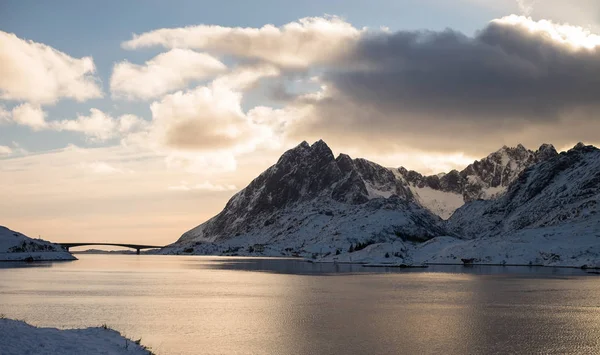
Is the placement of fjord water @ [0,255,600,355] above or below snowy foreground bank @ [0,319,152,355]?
below

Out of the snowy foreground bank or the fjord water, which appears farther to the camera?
the fjord water

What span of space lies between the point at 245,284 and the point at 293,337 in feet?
282

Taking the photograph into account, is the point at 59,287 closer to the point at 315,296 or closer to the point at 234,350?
the point at 315,296

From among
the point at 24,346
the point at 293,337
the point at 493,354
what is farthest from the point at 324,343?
the point at 24,346

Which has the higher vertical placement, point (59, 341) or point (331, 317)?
point (59, 341)

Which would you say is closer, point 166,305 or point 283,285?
point 166,305

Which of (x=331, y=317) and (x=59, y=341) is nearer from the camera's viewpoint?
(x=59, y=341)

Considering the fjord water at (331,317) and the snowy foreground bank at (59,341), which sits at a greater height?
the snowy foreground bank at (59,341)

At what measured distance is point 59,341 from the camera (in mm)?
46156

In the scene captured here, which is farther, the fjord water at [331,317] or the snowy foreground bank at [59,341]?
the fjord water at [331,317]

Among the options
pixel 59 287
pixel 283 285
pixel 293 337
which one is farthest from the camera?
pixel 283 285

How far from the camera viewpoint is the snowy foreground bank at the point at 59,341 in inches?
1665

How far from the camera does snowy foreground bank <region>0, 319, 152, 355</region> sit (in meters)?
42.3

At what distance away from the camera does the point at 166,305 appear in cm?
9750
